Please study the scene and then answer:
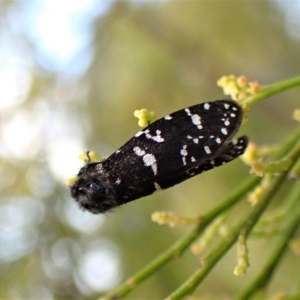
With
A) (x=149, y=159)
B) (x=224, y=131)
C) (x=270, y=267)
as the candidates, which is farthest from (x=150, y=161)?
(x=270, y=267)

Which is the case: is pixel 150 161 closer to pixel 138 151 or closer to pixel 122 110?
pixel 138 151

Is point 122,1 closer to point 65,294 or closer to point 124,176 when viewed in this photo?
point 65,294

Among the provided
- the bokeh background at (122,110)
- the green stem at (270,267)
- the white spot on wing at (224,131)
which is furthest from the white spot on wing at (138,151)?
the bokeh background at (122,110)

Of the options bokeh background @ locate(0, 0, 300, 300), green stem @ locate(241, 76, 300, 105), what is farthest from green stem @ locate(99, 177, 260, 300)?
bokeh background @ locate(0, 0, 300, 300)

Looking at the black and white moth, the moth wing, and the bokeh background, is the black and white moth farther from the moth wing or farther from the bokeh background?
the bokeh background

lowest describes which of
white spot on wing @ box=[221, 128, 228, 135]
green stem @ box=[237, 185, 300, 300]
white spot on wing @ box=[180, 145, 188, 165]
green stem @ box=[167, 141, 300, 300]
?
green stem @ box=[237, 185, 300, 300]

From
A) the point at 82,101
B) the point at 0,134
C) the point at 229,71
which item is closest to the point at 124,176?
the point at 229,71
